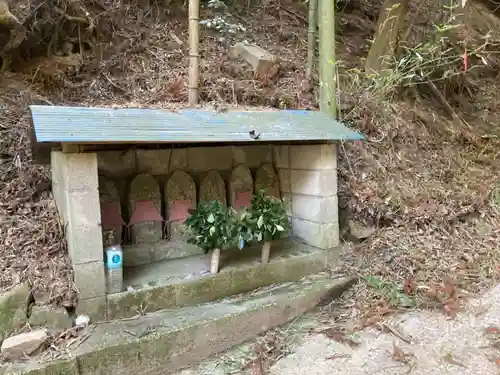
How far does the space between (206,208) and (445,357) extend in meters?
2.31

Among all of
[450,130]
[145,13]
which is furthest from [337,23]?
[145,13]

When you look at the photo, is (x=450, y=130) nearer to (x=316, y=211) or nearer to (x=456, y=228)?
(x=456, y=228)

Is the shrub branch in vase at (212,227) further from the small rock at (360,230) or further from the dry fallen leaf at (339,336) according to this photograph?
A: the small rock at (360,230)

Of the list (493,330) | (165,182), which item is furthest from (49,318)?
(493,330)

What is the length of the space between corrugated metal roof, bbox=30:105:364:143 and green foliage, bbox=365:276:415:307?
1490 mm

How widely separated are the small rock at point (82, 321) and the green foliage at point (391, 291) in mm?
2654

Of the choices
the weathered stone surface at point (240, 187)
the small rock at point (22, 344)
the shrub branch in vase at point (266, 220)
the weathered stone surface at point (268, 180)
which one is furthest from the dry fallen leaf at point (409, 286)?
the small rock at point (22, 344)

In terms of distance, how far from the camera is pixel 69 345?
113 inches

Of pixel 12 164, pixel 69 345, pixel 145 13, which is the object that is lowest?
pixel 69 345

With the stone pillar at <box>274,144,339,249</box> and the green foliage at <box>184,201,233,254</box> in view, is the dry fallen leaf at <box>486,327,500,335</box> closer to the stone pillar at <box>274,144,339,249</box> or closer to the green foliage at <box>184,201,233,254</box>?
the stone pillar at <box>274,144,339,249</box>

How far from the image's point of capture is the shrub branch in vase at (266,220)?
149 inches

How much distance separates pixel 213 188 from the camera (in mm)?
4484

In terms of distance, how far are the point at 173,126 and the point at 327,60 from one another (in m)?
2.40

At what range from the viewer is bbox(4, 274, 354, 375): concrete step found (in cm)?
280
